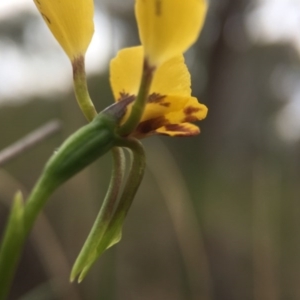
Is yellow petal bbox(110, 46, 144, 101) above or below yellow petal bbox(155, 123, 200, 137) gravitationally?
above

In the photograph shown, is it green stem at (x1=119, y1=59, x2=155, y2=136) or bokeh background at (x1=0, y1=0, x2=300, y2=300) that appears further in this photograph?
bokeh background at (x1=0, y1=0, x2=300, y2=300)

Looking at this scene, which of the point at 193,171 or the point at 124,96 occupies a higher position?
the point at 124,96

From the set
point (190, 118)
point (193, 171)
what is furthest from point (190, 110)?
point (193, 171)

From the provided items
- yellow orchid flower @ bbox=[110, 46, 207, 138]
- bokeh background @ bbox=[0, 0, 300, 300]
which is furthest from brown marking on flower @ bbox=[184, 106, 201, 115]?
bokeh background @ bbox=[0, 0, 300, 300]

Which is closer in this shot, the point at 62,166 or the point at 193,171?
the point at 62,166

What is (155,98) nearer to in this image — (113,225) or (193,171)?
(113,225)

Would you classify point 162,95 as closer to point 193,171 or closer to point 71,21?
point 71,21

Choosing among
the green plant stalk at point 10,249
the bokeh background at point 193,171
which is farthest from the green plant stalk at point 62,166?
the bokeh background at point 193,171

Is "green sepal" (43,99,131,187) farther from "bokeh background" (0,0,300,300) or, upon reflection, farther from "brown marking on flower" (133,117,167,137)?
"bokeh background" (0,0,300,300)
